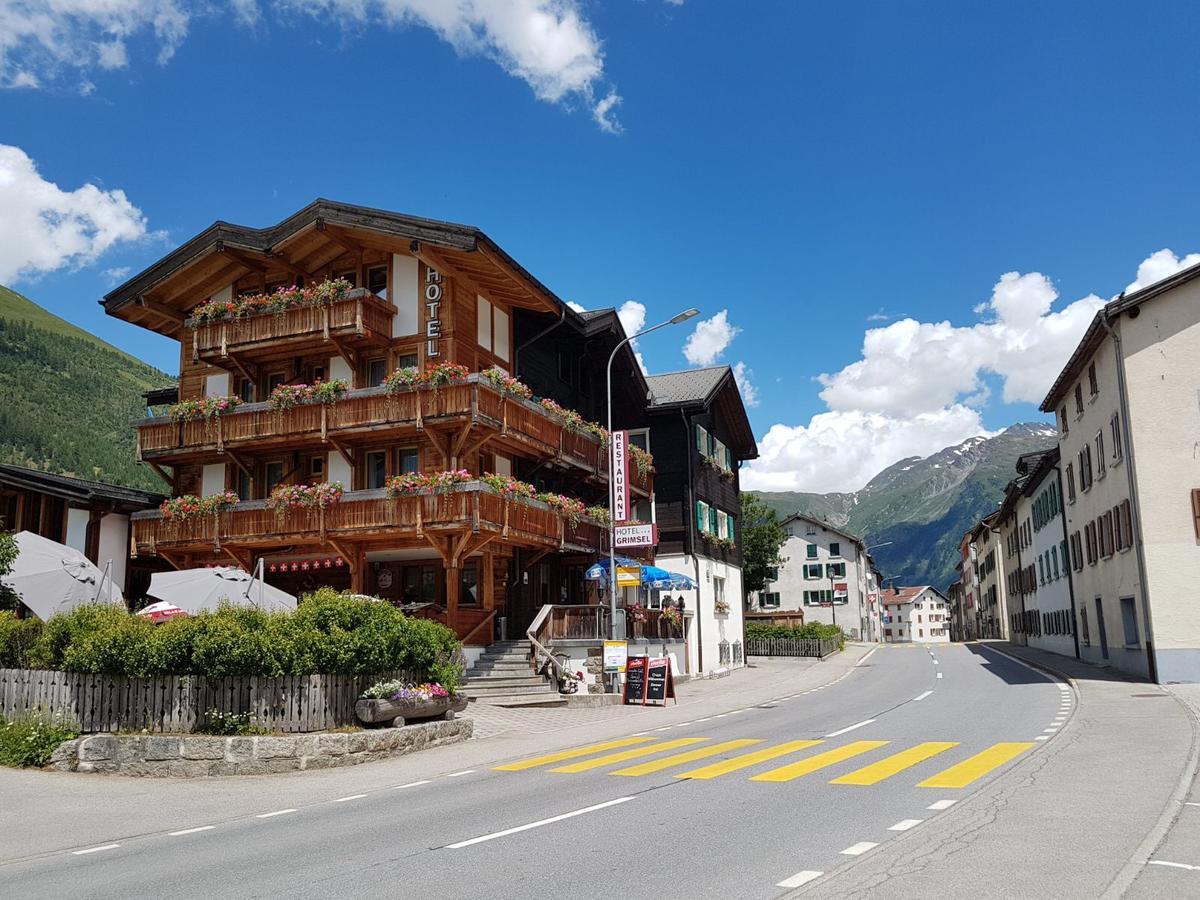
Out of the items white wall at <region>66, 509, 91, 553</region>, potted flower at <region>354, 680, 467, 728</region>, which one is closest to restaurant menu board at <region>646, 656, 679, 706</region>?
potted flower at <region>354, 680, 467, 728</region>

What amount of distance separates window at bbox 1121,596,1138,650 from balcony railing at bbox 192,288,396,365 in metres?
22.4

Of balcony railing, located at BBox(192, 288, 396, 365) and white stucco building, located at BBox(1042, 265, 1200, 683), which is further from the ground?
balcony railing, located at BBox(192, 288, 396, 365)

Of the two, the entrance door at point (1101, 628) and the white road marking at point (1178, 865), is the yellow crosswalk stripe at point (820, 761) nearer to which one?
the white road marking at point (1178, 865)

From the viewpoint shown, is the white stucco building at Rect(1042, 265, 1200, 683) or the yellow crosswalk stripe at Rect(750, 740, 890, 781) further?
the white stucco building at Rect(1042, 265, 1200, 683)

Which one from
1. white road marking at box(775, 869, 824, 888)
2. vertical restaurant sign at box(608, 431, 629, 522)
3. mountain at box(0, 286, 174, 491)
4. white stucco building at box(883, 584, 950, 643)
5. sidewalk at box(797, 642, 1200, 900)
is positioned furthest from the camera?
white stucco building at box(883, 584, 950, 643)

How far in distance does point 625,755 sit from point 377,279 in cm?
1903

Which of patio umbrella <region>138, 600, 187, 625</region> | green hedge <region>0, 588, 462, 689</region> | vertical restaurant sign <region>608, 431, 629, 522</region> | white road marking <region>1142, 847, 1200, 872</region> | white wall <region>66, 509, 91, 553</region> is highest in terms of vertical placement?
vertical restaurant sign <region>608, 431, 629, 522</region>

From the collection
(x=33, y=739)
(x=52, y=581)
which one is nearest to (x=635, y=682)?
(x=52, y=581)

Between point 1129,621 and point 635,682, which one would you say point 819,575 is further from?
point 635,682

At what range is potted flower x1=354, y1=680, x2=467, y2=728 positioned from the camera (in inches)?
641

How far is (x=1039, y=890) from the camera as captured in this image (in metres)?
6.79

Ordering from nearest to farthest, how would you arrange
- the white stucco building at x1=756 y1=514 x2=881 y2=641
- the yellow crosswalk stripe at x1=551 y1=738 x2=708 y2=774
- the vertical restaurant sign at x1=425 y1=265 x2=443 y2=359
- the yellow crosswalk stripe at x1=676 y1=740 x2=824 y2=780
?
the yellow crosswalk stripe at x1=676 y1=740 x2=824 y2=780
the yellow crosswalk stripe at x1=551 y1=738 x2=708 y2=774
the vertical restaurant sign at x1=425 y1=265 x2=443 y2=359
the white stucco building at x1=756 y1=514 x2=881 y2=641

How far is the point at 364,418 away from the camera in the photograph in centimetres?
2755

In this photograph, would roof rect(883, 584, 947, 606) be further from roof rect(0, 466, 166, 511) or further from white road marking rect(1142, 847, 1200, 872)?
white road marking rect(1142, 847, 1200, 872)
